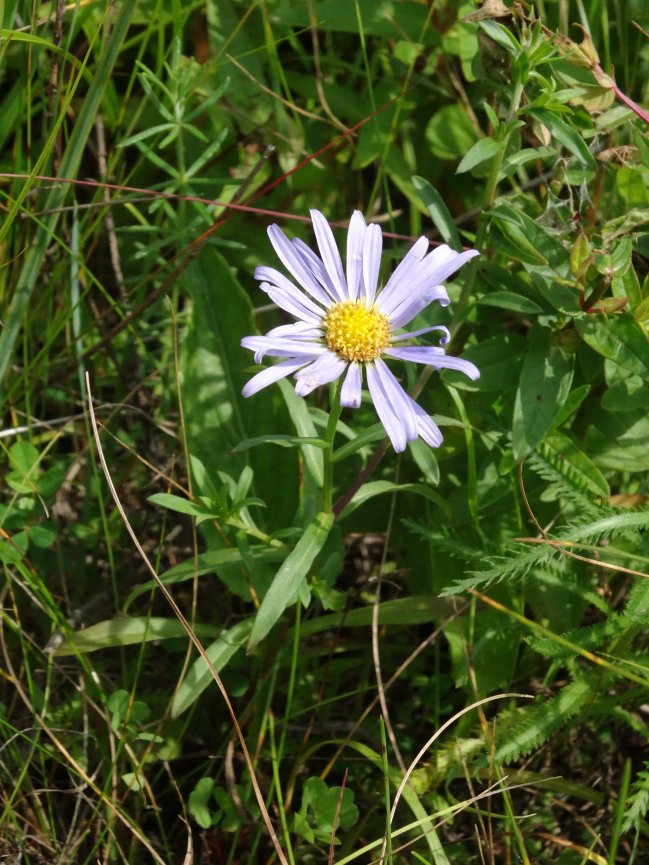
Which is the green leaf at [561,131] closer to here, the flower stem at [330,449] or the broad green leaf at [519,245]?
the broad green leaf at [519,245]

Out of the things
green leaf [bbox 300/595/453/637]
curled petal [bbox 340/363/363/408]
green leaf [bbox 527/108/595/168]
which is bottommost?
green leaf [bbox 300/595/453/637]

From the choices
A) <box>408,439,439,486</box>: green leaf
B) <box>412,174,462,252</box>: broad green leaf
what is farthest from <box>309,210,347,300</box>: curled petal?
<box>408,439,439,486</box>: green leaf

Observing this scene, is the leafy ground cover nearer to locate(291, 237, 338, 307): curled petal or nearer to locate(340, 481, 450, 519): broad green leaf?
locate(340, 481, 450, 519): broad green leaf

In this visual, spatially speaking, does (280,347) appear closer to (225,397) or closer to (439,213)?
(439,213)

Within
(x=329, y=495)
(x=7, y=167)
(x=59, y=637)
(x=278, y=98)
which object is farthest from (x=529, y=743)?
(x=7, y=167)

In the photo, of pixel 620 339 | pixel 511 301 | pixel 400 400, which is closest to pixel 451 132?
pixel 511 301

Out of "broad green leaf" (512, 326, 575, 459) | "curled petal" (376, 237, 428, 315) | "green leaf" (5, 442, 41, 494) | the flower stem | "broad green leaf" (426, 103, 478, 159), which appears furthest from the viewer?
"broad green leaf" (426, 103, 478, 159)

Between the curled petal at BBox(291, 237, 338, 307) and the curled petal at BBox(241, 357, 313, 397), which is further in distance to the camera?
the curled petal at BBox(291, 237, 338, 307)

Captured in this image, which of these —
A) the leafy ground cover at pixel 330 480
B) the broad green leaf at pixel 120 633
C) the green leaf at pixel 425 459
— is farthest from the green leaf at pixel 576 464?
the broad green leaf at pixel 120 633

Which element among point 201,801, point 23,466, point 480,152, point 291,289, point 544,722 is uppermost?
point 480,152
